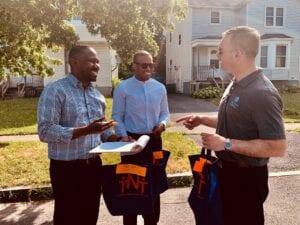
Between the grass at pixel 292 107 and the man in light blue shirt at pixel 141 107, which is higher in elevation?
the man in light blue shirt at pixel 141 107

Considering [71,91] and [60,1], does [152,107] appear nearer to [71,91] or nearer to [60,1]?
[71,91]

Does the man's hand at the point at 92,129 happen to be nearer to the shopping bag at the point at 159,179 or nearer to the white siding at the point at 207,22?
the shopping bag at the point at 159,179

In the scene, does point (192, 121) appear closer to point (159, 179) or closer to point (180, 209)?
point (159, 179)

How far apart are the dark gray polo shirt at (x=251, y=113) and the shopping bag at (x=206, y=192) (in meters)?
0.17

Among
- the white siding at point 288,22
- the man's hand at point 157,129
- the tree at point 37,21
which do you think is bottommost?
the man's hand at point 157,129

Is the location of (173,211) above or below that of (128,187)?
below

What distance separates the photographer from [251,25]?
2802cm

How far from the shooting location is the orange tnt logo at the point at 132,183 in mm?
3760

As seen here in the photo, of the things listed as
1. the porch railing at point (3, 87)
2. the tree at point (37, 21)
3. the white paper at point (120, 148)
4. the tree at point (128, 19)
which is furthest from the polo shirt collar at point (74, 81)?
the porch railing at point (3, 87)

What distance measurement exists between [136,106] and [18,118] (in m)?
11.7

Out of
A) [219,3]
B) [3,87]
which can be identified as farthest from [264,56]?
[3,87]

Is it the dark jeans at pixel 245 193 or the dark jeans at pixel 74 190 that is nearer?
the dark jeans at pixel 245 193

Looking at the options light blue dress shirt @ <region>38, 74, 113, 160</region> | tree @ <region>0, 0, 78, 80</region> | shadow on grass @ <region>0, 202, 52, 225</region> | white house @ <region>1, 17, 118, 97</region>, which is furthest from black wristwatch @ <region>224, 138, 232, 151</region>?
white house @ <region>1, 17, 118, 97</region>

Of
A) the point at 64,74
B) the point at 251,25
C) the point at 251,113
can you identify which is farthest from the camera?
the point at 251,25
